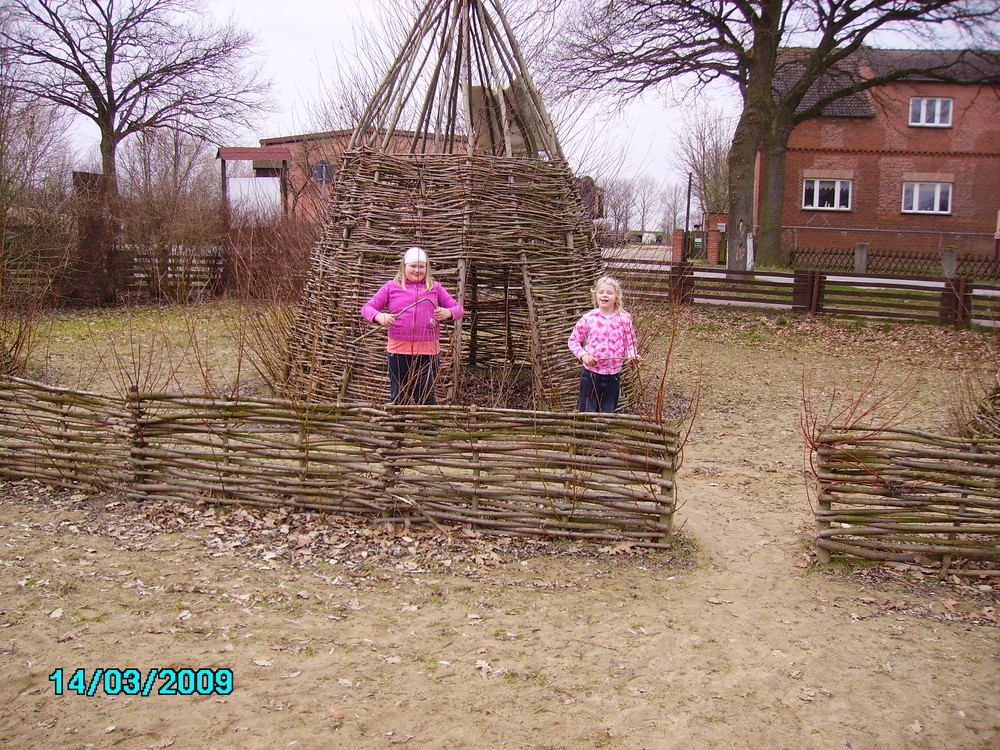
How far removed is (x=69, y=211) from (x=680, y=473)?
13.0 metres

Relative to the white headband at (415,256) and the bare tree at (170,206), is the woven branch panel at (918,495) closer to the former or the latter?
the white headband at (415,256)

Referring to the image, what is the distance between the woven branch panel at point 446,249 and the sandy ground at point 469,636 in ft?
6.35

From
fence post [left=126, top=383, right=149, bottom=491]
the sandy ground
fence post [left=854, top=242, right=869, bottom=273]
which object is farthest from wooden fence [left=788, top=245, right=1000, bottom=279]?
fence post [left=126, top=383, right=149, bottom=491]

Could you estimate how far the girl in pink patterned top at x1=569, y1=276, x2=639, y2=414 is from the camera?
17.9ft

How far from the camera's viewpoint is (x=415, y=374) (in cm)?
553

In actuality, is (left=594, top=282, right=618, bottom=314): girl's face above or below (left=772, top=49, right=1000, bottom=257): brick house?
below

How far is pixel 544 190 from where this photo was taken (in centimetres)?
653

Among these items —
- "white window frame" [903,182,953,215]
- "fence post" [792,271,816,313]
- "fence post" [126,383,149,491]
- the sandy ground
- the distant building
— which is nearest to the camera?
the sandy ground

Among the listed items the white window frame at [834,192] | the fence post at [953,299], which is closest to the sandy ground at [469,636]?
the fence post at [953,299]

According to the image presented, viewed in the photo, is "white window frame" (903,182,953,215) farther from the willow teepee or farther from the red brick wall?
the willow teepee

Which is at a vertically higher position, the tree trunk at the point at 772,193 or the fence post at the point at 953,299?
the tree trunk at the point at 772,193

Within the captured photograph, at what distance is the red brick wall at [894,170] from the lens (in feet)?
88.1

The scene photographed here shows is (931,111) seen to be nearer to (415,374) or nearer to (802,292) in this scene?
(802,292)

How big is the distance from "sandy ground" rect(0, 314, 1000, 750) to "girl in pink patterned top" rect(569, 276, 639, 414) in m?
1.03
